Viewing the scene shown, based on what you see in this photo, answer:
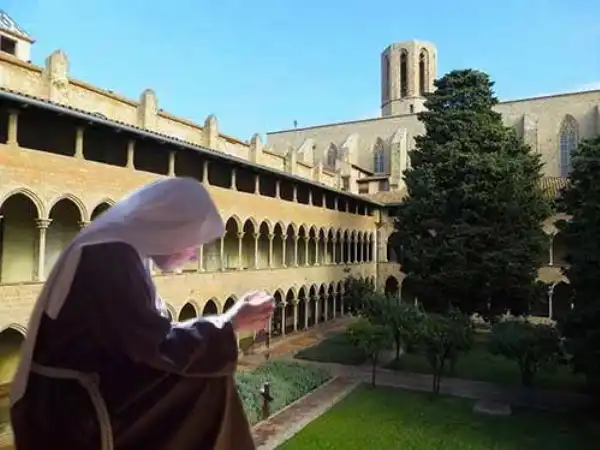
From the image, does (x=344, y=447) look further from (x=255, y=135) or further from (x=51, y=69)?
(x=255, y=135)

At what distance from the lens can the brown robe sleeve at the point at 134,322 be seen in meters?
1.65

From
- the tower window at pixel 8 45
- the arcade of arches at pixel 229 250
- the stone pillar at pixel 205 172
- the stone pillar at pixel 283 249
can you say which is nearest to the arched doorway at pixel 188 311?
the arcade of arches at pixel 229 250

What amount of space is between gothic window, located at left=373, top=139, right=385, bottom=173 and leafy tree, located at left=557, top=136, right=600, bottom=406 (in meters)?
34.9

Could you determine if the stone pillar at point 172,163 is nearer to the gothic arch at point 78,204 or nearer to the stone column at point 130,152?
the stone column at point 130,152

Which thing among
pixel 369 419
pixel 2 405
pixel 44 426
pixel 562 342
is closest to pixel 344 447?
pixel 369 419

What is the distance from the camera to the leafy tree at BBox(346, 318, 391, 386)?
17547mm

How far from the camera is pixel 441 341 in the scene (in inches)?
645

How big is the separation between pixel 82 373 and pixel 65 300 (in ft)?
0.75

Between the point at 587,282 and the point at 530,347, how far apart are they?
2.58m

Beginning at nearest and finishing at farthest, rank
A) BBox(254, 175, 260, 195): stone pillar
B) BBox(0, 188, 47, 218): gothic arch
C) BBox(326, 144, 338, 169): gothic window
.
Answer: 1. BBox(0, 188, 47, 218): gothic arch
2. BBox(254, 175, 260, 195): stone pillar
3. BBox(326, 144, 338, 169): gothic window

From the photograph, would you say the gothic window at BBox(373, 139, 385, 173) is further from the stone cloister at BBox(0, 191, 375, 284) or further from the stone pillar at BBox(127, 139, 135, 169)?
the stone pillar at BBox(127, 139, 135, 169)

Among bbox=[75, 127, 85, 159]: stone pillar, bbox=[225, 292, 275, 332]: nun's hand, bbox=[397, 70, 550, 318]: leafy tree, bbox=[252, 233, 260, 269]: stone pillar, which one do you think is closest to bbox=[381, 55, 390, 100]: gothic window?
bbox=[397, 70, 550, 318]: leafy tree

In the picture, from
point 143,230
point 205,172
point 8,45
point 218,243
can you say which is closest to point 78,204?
point 205,172

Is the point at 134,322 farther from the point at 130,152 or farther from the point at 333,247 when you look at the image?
the point at 333,247
